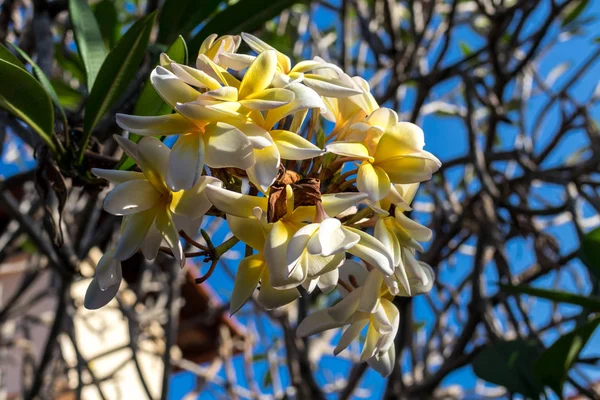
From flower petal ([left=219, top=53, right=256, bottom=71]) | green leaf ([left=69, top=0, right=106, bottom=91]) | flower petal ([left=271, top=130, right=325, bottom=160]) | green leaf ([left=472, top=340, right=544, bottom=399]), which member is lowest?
green leaf ([left=472, top=340, right=544, bottom=399])

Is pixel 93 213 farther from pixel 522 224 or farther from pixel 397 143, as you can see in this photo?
pixel 522 224

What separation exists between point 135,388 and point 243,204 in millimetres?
4378

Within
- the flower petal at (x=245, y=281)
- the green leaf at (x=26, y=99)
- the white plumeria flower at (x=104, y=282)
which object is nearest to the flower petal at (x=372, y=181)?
the flower petal at (x=245, y=281)

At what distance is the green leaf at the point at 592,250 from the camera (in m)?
0.83

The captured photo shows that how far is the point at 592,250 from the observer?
83 centimetres

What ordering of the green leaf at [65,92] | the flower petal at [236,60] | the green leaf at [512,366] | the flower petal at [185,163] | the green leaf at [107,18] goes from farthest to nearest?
1. the green leaf at [107,18]
2. the green leaf at [65,92]
3. the green leaf at [512,366]
4. the flower petal at [236,60]
5. the flower petal at [185,163]

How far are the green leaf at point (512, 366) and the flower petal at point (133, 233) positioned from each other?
609 mm

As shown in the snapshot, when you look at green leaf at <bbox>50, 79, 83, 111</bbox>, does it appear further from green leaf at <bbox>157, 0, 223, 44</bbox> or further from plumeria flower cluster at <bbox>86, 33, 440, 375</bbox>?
plumeria flower cluster at <bbox>86, 33, 440, 375</bbox>

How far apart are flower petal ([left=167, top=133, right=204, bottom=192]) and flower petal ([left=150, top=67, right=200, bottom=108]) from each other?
4cm

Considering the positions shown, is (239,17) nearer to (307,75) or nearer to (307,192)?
(307,75)

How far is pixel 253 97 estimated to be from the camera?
46cm

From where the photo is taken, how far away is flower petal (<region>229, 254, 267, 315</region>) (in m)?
0.47

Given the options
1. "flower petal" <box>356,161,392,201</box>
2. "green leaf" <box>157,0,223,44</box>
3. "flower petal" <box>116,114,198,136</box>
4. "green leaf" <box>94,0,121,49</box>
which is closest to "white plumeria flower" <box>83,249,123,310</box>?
"flower petal" <box>116,114,198,136</box>

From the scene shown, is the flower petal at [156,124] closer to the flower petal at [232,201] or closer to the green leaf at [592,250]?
the flower petal at [232,201]
